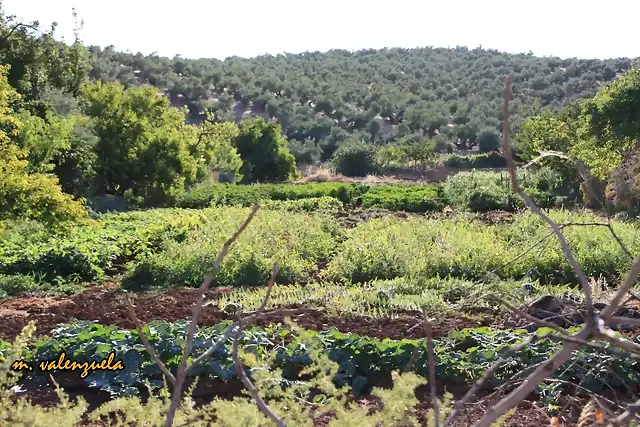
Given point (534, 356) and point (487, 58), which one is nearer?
point (534, 356)

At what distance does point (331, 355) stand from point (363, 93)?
5363 cm

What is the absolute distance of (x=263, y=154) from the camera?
104 feet

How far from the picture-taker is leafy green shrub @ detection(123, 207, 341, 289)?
9898 mm

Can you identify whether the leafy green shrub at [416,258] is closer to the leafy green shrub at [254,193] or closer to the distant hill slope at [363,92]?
the leafy green shrub at [254,193]

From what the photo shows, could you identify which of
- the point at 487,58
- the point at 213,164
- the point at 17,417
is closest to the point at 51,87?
the point at 213,164

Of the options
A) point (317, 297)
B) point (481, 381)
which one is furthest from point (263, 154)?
point (481, 381)

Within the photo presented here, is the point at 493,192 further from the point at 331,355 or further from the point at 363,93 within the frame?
the point at 363,93

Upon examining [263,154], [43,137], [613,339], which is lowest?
[263,154]

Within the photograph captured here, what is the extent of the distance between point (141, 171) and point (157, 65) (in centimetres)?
3531

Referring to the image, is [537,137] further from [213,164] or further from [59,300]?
[59,300]

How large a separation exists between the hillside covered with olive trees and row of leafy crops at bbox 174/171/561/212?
67.8 feet

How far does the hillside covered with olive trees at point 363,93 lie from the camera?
47875mm

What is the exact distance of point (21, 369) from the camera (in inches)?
216

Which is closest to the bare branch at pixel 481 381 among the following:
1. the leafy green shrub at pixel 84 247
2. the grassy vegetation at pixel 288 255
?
the grassy vegetation at pixel 288 255
